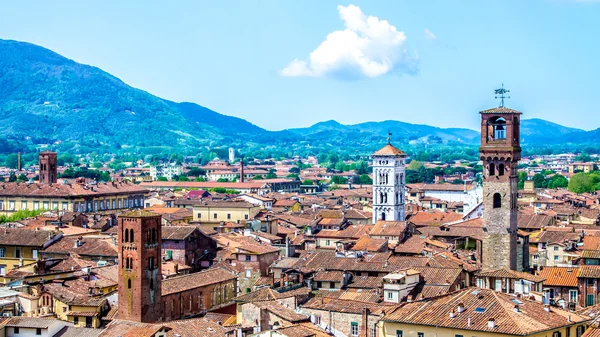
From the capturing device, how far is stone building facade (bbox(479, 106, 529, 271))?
54219 mm

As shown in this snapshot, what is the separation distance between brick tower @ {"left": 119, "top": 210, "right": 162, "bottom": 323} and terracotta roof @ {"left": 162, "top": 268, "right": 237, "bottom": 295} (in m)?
1.39

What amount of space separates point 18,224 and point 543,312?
52.4 meters

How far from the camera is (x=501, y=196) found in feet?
179

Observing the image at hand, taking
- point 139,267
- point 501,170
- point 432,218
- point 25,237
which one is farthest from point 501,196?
point 432,218

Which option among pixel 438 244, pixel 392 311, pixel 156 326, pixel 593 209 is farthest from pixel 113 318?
pixel 593 209

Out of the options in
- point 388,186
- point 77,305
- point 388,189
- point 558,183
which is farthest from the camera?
point 558,183

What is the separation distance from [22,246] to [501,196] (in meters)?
31.4

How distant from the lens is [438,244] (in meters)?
65.9

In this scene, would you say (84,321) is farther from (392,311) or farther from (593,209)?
(593,209)

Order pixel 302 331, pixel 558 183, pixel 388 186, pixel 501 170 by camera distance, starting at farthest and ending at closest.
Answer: pixel 558 183, pixel 388 186, pixel 501 170, pixel 302 331

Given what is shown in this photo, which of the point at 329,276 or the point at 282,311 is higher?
the point at 329,276

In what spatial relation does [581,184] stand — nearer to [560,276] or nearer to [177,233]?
[177,233]

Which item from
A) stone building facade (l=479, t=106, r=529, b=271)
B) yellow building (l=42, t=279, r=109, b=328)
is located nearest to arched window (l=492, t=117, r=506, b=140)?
stone building facade (l=479, t=106, r=529, b=271)

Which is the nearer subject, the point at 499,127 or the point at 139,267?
the point at 139,267
